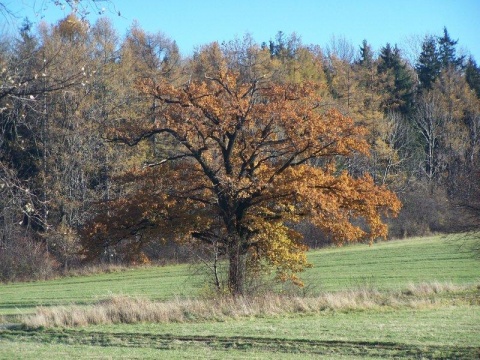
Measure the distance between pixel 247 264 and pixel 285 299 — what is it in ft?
11.8

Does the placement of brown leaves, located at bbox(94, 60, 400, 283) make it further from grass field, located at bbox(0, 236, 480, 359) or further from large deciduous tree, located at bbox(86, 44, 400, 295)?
grass field, located at bbox(0, 236, 480, 359)

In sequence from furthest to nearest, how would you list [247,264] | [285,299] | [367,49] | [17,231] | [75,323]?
[367,49] → [17,231] → [247,264] → [285,299] → [75,323]

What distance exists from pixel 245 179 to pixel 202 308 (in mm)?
6414

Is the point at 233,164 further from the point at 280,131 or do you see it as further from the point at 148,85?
the point at 148,85

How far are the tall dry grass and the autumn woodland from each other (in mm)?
2521

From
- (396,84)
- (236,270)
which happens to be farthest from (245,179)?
(396,84)

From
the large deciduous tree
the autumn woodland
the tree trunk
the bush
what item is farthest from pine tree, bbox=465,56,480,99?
the tree trunk

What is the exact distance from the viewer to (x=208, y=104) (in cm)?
2662

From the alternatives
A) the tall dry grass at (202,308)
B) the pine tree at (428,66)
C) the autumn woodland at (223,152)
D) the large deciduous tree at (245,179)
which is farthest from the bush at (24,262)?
the pine tree at (428,66)

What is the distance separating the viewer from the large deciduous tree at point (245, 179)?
86.4ft

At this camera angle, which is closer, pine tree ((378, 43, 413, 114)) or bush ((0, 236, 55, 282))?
bush ((0, 236, 55, 282))

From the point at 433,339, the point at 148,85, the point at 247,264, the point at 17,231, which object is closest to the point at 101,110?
the point at 17,231

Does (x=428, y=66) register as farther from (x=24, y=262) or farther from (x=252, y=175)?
(x=252, y=175)

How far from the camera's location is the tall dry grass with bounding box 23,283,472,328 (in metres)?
19.3
